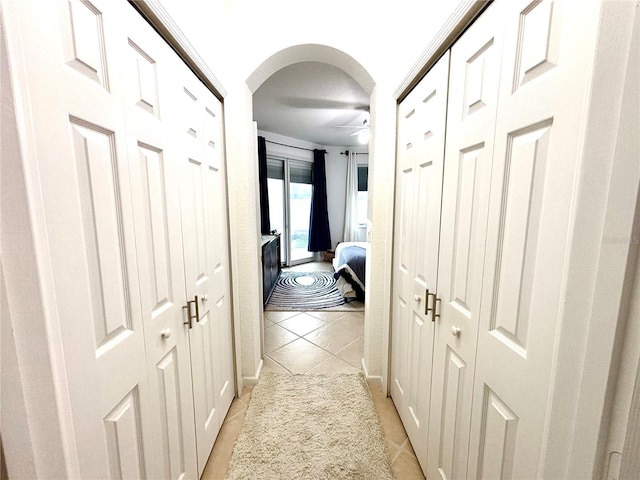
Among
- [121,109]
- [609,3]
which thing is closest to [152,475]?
[121,109]

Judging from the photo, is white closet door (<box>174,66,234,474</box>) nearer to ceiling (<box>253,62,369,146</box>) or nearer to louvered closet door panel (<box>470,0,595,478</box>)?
louvered closet door panel (<box>470,0,595,478</box>)

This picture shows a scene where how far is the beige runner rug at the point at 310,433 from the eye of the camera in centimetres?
137

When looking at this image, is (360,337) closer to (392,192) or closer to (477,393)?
(392,192)

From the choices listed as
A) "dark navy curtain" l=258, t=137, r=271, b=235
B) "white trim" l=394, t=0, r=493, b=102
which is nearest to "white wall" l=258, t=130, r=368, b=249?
"dark navy curtain" l=258, t=137, r=271, b=235

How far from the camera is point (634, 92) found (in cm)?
41

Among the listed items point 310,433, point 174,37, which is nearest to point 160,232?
point 174,37

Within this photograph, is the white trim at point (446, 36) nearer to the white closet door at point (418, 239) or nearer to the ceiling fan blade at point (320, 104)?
the white closet door at point (418, 239)

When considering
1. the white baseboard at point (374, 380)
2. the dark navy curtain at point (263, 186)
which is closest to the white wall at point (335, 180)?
the dark navy curtain at point (263, 186)

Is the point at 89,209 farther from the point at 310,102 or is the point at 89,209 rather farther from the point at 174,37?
the point at 310,102

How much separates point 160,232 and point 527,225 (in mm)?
1154

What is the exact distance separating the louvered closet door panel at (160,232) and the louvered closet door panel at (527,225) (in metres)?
1.11

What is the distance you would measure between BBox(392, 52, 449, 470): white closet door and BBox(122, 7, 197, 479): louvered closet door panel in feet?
3.64

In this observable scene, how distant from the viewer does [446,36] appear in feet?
3.40

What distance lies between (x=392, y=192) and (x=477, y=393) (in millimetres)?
1174
